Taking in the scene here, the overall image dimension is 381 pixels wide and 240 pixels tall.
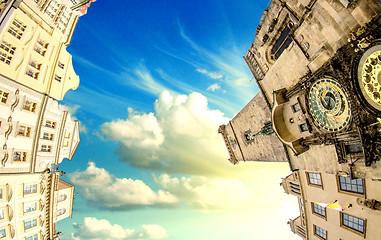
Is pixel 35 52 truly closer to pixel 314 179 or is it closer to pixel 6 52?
pixel 6 52

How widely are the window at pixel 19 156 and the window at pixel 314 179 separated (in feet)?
118

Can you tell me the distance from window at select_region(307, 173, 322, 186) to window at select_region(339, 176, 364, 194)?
2546 mm

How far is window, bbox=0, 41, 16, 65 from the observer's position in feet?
79.1

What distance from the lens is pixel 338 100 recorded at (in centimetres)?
1262

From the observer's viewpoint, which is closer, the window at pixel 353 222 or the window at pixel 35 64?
the window at pixel 353 222

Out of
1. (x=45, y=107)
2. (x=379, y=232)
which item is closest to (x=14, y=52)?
(x=45, y=107)

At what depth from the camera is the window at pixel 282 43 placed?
2308 centimetres

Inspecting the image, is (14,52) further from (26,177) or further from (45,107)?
(26,177)

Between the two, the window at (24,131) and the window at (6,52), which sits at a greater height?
the window at (6,52)

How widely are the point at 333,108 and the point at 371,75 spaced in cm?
304

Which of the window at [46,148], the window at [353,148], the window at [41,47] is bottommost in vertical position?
the window at [353,148]

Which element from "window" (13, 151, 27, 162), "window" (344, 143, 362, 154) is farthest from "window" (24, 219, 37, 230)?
"window" (344, 143, 362, 154)

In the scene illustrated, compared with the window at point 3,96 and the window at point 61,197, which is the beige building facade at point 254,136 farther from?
the window at point 61,197

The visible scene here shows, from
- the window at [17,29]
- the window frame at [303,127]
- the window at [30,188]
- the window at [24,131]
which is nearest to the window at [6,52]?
the window at [17,29]
